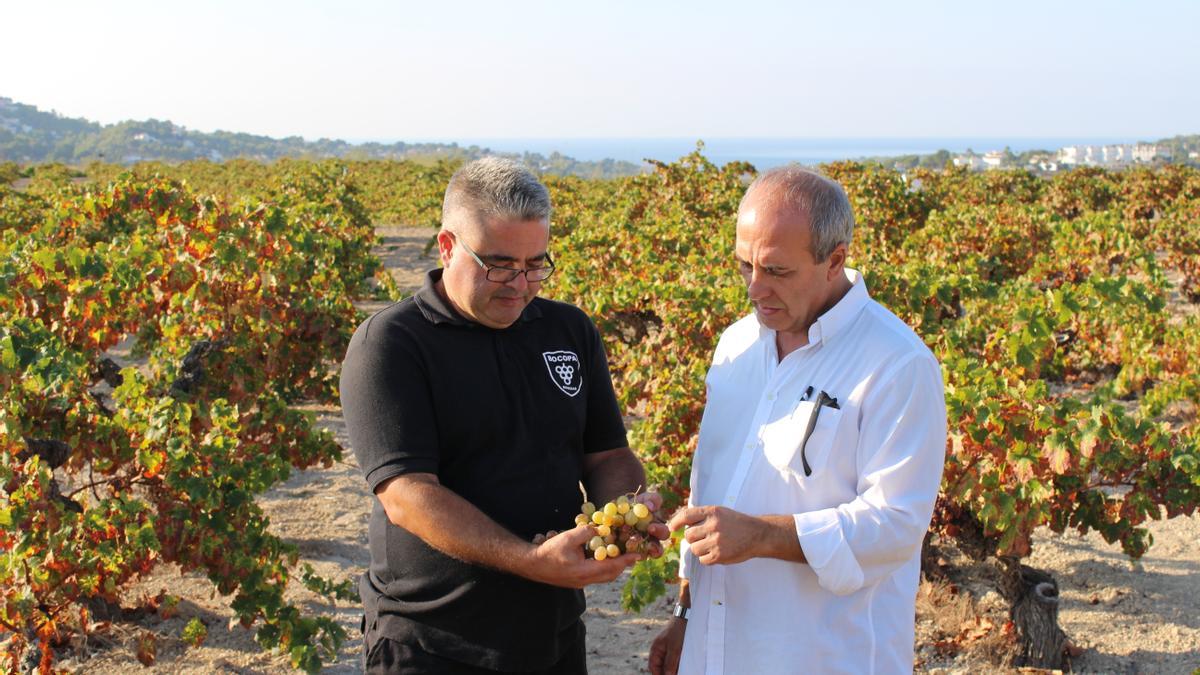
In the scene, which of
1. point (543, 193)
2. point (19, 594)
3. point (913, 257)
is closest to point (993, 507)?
point (543, 193)

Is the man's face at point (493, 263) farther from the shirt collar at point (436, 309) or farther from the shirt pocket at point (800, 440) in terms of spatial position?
the shirt pocket at point (800, 440)

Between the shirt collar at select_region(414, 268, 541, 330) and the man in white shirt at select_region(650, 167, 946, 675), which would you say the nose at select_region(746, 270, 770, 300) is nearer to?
→ the man in white shirt at select_region(650, 167, 946, 675)

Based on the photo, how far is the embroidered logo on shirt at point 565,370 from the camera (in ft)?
7.51

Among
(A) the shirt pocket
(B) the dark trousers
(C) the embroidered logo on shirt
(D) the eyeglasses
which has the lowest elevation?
(B) the dark trousers

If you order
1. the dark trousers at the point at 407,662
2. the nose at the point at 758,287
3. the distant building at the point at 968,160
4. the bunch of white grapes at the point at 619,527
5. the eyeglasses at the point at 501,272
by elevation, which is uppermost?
the distant building at the point at 968,160

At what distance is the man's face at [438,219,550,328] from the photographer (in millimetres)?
2127

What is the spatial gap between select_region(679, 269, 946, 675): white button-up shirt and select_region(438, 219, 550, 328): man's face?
0.59 m

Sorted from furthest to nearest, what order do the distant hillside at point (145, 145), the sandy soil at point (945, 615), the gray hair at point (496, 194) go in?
the distant hillside at point (145, 145) < the sandy soil at point (945, 615) < the gray hair at point (496, 194)

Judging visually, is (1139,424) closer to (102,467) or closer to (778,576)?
(778,576)

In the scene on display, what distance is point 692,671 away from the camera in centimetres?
228

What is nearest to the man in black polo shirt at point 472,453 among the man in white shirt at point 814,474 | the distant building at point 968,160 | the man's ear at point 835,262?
the man in white shirt at point 814,474

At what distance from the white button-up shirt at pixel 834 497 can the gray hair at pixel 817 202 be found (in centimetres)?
13

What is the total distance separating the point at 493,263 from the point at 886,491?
947 mm

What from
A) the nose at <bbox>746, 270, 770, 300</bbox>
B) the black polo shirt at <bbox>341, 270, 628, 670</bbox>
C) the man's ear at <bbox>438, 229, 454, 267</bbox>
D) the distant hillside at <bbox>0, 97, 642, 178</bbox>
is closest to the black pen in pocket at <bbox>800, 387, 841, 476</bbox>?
the nose at <bbox>746, 270, 770, 300</bbox>
